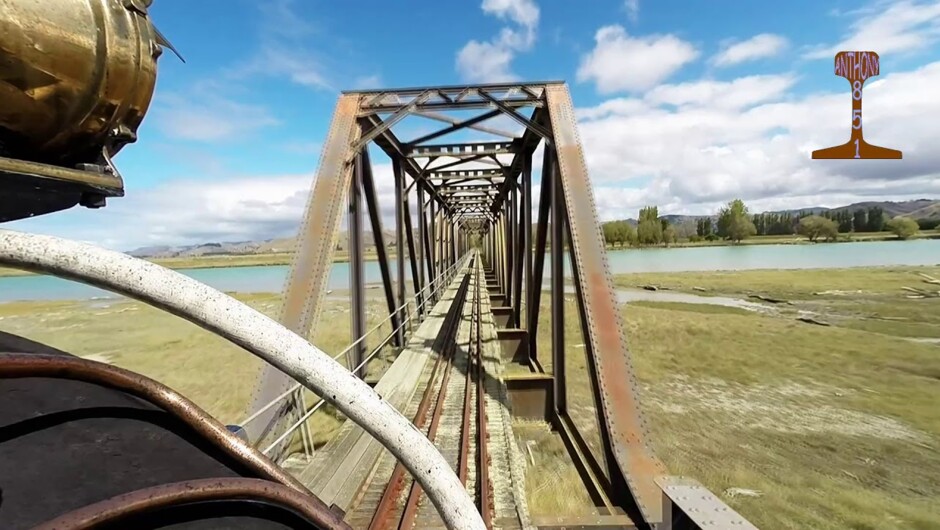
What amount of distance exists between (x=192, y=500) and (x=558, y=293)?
23.6ft

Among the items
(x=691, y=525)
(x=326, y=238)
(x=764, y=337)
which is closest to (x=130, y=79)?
(x=691, y=525)

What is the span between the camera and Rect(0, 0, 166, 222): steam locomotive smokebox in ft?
2.71

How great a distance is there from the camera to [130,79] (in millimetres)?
998

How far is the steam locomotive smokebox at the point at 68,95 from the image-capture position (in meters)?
0.82

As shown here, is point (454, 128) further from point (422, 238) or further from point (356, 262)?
point (422, 238)

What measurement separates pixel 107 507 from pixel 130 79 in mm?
821

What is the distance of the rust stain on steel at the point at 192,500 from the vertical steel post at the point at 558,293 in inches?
264

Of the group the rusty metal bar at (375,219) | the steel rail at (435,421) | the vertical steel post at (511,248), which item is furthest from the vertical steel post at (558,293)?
the vertical steel post at (511,248)

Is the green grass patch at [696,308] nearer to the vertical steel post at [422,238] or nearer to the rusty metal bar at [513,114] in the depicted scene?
the vertical steel post at [422,238]

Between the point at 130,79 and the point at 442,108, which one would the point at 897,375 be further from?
the point at 130,79

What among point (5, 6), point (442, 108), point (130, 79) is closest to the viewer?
point (5, 6)

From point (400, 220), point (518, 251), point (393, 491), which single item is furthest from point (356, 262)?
point (518, 251)

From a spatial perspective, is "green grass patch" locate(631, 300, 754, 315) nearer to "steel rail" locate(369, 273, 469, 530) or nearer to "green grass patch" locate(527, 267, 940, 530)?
"green grass patch" locate(527, 267, 940, 530)

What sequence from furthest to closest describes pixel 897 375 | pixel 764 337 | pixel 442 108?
pixel 764 337 < pixel 897 375 < pixel 442 108
